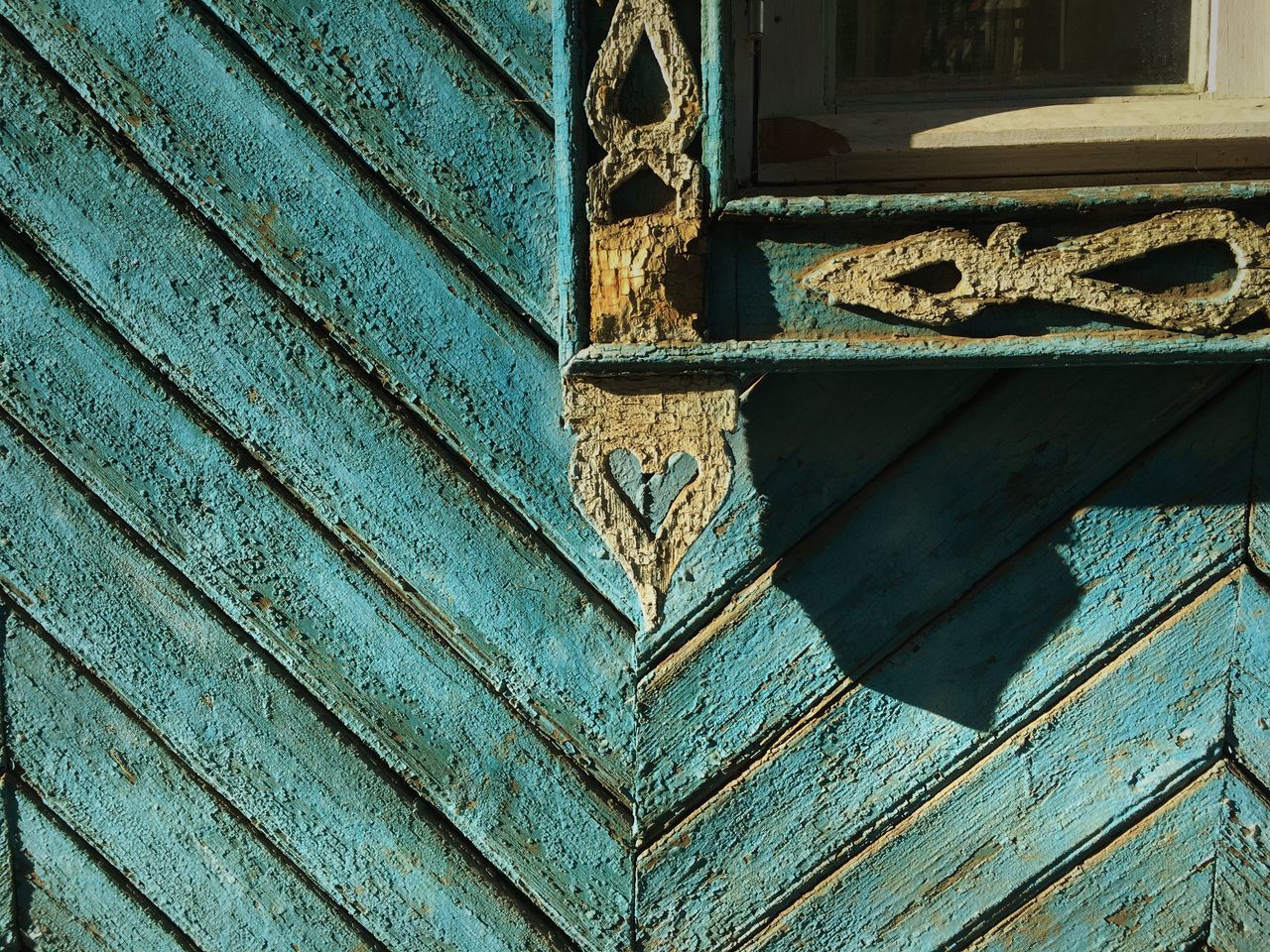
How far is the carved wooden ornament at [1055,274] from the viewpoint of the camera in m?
0.96

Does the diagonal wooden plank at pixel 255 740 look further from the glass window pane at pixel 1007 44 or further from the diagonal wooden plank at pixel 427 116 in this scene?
the glass window pane at pixel 1007 44

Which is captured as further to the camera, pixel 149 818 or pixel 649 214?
pixel 149 818

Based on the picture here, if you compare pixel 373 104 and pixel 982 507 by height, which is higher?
pixel 373 104

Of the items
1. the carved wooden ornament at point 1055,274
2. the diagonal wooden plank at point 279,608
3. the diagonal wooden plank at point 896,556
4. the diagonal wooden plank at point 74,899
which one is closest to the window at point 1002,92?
the carved wooden ornament at point 1055,274

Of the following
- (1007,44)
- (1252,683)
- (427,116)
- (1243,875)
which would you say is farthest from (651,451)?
(1243,875)

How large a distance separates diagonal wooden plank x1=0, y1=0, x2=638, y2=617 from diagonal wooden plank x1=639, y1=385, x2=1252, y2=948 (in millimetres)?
373

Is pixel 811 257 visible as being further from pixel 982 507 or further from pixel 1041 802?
pixel 1041 802

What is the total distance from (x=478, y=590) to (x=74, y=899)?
604 mm

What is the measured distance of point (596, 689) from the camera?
1215mm

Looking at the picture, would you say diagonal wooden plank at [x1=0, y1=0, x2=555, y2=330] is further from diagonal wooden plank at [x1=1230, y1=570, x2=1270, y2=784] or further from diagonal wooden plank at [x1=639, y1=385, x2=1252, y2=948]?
diagonal wooden plank at [x1=1230, y1=570, x2=1270, y2=784]

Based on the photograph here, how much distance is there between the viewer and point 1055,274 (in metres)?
0.96

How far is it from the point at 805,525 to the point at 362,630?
19.3 inches

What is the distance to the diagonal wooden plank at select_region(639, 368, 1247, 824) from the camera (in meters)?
1.14

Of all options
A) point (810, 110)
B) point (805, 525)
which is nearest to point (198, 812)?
point (805, 525)
